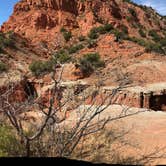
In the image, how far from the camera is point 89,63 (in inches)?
1105

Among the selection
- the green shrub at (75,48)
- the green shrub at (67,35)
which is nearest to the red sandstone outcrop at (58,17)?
the green shrub at (67,35)

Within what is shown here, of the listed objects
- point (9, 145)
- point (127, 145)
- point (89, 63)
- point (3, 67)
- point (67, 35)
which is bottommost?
point (127, 145)

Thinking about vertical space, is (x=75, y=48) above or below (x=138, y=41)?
below

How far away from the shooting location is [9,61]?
30.3m

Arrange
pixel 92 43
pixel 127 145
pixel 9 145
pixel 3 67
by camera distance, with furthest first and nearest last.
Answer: pixel 92 43, pixel 3 67, pixel 127 145, pixel 9 145

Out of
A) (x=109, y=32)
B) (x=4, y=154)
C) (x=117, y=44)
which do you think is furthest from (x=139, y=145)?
(x=109, y=32)

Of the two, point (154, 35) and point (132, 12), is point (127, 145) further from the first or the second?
point (132, 12)

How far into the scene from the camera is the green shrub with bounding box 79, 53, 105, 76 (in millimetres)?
26930

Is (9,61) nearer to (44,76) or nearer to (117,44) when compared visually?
(44,76)

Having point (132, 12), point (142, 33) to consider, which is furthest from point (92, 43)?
point (132, 12)

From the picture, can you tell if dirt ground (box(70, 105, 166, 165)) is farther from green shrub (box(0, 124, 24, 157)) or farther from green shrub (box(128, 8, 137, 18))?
green shrub (box(128, 8, 137, 18))

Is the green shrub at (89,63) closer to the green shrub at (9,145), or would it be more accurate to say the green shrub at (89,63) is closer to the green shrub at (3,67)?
the green shrub at (3,67)

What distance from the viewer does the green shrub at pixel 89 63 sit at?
26.9m

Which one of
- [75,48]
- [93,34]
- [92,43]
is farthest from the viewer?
[93,34]
